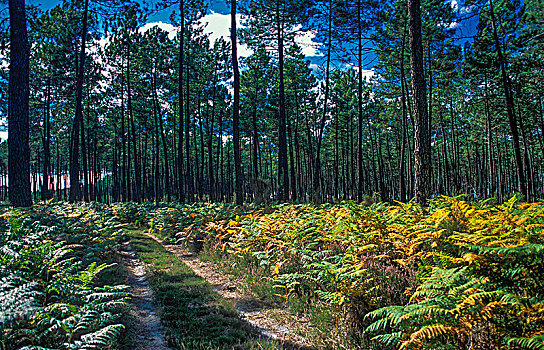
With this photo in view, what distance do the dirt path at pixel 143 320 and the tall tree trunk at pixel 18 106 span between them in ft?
19.1

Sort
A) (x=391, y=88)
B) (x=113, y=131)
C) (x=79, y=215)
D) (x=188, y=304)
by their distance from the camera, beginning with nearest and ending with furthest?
(x=188, y=304)
(x=79, y=215)
(x=391, y=88)
(x=113, y=131)

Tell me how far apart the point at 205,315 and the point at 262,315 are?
3.00 feet

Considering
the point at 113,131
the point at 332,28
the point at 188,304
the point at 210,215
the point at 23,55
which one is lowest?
the point at 188,304

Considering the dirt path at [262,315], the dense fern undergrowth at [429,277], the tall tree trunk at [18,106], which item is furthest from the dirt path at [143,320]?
the tall tree trunk at [18,106]

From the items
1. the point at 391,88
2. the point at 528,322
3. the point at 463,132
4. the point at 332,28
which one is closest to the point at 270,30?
the point at 332,28

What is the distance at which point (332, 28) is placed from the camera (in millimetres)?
20297

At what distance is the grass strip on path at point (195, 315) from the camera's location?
3732mm

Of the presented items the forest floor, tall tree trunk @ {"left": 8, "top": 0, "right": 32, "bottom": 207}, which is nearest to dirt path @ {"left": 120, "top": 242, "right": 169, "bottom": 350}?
the forest floor

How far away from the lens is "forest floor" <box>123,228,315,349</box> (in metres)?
3.79

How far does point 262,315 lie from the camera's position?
474cm

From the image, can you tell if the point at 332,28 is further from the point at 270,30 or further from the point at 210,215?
the point at 210,215

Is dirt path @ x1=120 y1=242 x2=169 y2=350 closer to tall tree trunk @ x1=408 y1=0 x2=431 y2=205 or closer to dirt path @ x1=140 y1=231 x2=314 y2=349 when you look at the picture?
dirt path @ x1=140 y1=231 x2=314 y2=349

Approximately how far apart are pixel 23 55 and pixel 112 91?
74.7ft

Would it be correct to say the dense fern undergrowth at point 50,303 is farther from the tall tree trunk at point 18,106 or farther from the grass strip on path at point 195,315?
the tall tree trunk at point 18,106
